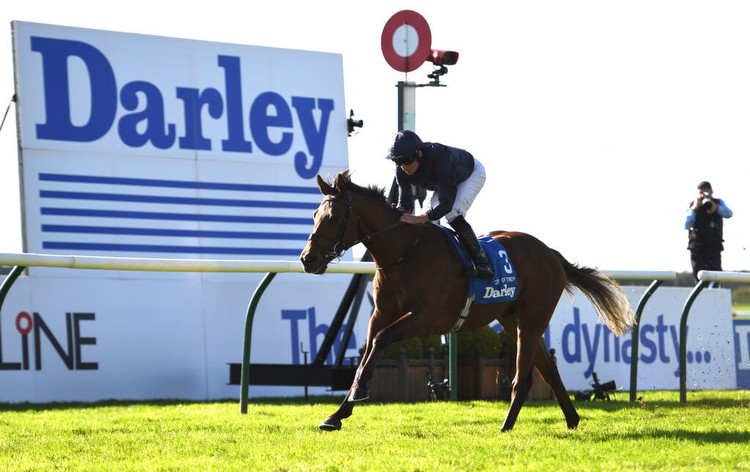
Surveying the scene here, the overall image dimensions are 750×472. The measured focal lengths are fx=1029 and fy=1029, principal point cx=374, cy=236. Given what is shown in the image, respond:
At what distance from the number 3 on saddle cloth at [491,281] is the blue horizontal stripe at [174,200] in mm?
5415

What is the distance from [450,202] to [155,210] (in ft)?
19.1

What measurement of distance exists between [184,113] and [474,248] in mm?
6081

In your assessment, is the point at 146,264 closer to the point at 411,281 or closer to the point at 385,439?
the point at 411,281

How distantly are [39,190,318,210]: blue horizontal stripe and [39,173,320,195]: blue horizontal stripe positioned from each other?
0.14m

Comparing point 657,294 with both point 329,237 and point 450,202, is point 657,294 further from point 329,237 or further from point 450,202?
point 329,237

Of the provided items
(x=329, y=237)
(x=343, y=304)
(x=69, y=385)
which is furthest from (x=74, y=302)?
(x=329, y=237)

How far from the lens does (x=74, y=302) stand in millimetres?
10633

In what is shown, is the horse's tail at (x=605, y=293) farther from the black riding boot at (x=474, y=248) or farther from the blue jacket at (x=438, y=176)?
the blue jacket at (x=438, y=176)

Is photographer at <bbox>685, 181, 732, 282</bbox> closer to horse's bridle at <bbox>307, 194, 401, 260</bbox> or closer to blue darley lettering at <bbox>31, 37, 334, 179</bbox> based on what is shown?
blue darley lettering at <bbox>31, 37, 334, 179</bbox>

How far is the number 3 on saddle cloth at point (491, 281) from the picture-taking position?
677 cm

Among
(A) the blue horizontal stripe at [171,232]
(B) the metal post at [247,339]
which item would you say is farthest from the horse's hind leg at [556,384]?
(A) the blue horizontal stripe at [171,232]

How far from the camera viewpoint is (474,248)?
6.83 m

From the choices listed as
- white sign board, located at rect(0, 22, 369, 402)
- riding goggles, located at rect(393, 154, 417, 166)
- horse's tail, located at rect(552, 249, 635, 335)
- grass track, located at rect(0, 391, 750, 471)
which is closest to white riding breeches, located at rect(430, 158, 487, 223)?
riding goggles, located at rect(393, 154, 417, 166)

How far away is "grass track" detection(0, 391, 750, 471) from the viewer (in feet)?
16.6
